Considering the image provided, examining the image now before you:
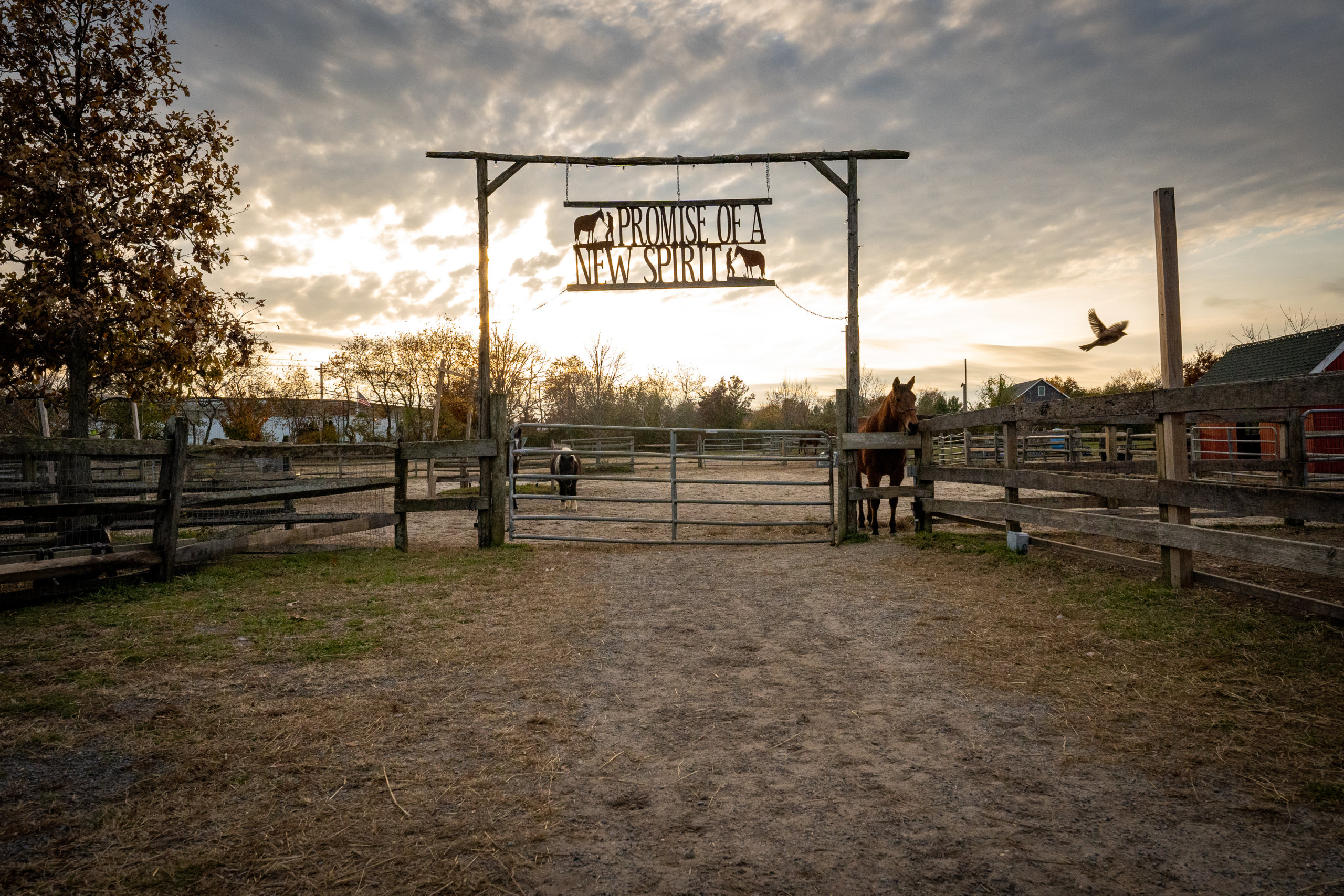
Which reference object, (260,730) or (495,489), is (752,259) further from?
(260,730)

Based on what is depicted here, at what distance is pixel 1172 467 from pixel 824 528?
4.83 metres

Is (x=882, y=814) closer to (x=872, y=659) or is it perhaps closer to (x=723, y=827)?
(x=723, y=827)

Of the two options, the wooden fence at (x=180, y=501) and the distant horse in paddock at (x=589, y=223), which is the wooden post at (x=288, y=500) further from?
the distant horse in paddock at (x=589, y=223)

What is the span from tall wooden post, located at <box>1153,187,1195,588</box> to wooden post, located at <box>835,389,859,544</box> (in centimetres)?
351

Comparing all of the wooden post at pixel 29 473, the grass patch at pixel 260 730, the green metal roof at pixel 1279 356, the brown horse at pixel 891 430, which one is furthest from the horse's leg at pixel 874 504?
the green metal roof at pixel 1279 356

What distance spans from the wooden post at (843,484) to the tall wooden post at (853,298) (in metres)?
0.12

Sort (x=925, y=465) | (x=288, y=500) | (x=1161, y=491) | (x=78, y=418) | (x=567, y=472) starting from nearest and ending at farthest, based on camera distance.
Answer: (x=1161, y=491) < (x=78, y=418) < (x=288, y=500) < (x=925, y=465) < (x=567, y=472)

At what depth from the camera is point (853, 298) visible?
8.28 metres

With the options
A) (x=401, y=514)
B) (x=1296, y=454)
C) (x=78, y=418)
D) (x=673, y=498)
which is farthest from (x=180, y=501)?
(x=1296, y=454)

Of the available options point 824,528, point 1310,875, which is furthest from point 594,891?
point 824,528

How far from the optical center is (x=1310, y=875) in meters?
1.73

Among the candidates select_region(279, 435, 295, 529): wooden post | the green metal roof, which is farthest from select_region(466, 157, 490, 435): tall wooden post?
the green metal roof

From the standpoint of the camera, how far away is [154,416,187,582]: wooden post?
521cm

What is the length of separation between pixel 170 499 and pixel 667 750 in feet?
15.7
